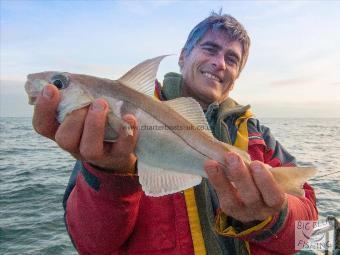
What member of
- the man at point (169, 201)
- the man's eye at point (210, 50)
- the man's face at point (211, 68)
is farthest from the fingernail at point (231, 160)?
the man's eye at point (210, 50)

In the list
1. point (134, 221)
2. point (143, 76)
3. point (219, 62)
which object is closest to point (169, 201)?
point (134, 221)

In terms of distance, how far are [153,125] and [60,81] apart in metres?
0.85

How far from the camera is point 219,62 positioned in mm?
4902

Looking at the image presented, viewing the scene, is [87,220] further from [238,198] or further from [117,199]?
[238,198]

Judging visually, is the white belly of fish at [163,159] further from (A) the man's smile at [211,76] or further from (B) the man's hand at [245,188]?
(A) the man's smile at [211,76]

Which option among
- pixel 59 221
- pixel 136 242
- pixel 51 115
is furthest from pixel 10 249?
pixel 51 115

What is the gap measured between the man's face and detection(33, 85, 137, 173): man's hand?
2.15 m

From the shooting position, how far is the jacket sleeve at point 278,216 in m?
3.20

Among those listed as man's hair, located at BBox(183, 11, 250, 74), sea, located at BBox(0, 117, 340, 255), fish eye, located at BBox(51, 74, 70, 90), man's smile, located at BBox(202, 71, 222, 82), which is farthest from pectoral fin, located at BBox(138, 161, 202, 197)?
sea, located at BBox(0, 117, 340, 255)

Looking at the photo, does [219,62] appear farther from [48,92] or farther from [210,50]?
[48,92]

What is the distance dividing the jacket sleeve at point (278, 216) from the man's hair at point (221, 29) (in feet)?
4.59

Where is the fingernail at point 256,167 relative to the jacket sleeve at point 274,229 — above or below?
above

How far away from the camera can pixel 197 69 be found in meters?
4.97

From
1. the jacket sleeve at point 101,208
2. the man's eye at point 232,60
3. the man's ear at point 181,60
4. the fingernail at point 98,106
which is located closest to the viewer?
the fingernail at point 98,106
